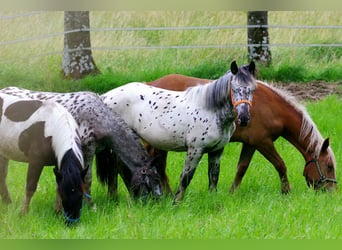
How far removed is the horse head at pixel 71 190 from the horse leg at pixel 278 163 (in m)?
2.53

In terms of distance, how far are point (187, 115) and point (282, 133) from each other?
1.48 metres

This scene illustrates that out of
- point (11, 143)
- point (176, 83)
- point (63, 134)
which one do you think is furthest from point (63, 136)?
point (176, 83)

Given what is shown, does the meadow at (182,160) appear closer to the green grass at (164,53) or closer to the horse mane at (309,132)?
the green grass at (164,53)

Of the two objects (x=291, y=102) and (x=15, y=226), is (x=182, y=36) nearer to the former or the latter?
(x=291, y=102)

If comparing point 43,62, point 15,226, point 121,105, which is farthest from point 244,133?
point 43,62

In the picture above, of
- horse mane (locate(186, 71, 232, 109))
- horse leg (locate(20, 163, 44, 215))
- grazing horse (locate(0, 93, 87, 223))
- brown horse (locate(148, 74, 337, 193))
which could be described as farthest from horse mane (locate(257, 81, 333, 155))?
horse leg (locate(20, 163, 44, 215))

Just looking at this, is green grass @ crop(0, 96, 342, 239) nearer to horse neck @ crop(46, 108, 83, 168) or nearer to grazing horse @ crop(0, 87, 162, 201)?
grazing horse @ crop(0, 87, 162, 201)

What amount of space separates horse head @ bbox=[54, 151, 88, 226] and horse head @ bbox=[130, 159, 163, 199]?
3.11 ft

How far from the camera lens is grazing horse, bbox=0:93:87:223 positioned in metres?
5.34

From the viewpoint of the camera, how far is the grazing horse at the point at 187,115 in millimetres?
6086

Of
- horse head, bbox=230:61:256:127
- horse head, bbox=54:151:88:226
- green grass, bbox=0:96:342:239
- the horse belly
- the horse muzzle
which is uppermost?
horse head, bbox=230:61:256:127

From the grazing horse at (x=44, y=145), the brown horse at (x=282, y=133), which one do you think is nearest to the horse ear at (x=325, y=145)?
the brown horse at (x=282, y=133)

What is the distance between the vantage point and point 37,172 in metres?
5.66

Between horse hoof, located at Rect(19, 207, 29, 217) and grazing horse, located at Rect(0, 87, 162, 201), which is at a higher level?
grazing horse, located at Rect(0, 87, 162, 201)
